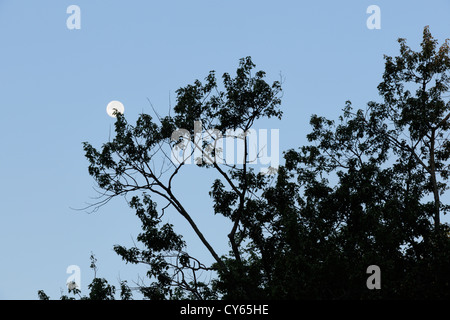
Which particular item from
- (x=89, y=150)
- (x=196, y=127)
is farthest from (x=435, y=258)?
(x=89, y=150)

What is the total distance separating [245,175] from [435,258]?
22.1 ft

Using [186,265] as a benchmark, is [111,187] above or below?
above

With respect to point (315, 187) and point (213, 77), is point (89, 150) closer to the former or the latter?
point (213, 77)

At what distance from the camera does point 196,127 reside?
19.7 m

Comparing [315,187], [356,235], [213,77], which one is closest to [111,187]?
[213,77]

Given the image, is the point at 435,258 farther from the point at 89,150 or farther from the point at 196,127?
the point at 89,150

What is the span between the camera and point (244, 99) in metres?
19.5

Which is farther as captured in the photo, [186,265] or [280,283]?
[186,265]
